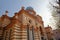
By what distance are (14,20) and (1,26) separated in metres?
2.49

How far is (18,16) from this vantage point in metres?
17.1

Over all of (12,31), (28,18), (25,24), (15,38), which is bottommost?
(15,38)

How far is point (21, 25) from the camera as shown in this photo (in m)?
16.1

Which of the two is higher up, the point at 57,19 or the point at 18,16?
the point at 18,16

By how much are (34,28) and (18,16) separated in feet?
9.85

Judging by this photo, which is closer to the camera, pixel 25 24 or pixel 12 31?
pixel 12 31

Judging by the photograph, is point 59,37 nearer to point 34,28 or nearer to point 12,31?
point 34,28

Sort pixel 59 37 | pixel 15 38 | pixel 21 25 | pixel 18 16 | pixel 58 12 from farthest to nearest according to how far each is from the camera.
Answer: pixel 59 37
pixel 18 16
pixel 21 25
pixel 15 38
pixel 58 12

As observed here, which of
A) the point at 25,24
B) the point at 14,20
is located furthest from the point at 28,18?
the point at 14,20

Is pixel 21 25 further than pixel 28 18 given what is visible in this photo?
No

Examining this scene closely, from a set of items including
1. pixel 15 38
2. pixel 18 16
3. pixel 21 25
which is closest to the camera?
pixel 15 38

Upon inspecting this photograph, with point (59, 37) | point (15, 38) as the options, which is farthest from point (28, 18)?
point (59, 37)

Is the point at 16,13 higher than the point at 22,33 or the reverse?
higher

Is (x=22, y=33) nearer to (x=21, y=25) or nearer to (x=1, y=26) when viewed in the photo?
(x=21, y=25)
